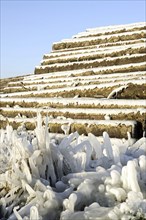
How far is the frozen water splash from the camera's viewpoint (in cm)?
199

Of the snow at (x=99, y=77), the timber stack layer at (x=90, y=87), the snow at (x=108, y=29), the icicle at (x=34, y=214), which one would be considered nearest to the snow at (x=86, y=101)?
the timber stack layer at (x=90, y=87)

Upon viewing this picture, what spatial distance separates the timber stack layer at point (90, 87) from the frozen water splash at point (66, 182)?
374cm

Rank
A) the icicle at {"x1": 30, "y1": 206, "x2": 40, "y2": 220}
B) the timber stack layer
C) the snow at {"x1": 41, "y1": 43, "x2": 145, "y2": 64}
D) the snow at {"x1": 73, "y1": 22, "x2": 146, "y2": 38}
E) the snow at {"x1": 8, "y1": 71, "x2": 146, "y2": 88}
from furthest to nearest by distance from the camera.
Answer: the snow at {"x1": 73, "y1": 22, "x2": 146, "y2": 38}
the snow at {"x1": 41, "y1": 43, "x2": 145, "y2": 64}
the snow at {"x1": 8, "y1": 71, "x2": 146, "y2": 88}
the timber stack layer
the icicle at {"x1": 30, "y1": 206, "x2": 40, "y2": 220}

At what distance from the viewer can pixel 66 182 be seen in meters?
2.29

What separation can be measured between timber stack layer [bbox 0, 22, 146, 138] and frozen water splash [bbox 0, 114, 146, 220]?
3.74 metres

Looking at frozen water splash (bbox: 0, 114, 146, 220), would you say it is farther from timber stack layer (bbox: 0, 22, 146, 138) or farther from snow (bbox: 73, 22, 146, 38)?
snow (bbox: 73, 22, 146, 38)

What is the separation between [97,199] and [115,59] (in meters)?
9.69

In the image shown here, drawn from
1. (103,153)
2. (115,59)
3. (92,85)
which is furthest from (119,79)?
(103,153)

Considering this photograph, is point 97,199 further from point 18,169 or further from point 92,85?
point 92,85

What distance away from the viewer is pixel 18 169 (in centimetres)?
221

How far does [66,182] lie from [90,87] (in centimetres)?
772

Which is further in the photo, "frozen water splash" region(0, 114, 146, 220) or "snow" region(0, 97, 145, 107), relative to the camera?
"snow" region(0, 97, 145, 107)

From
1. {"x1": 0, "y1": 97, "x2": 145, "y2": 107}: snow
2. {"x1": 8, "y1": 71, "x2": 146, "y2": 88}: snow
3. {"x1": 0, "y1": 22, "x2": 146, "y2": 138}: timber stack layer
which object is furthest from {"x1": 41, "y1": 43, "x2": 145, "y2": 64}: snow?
{"x1": 0, "y1": 97, "x2": 145, "y2": 107}: snow

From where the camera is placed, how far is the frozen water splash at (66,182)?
199 centimetres
